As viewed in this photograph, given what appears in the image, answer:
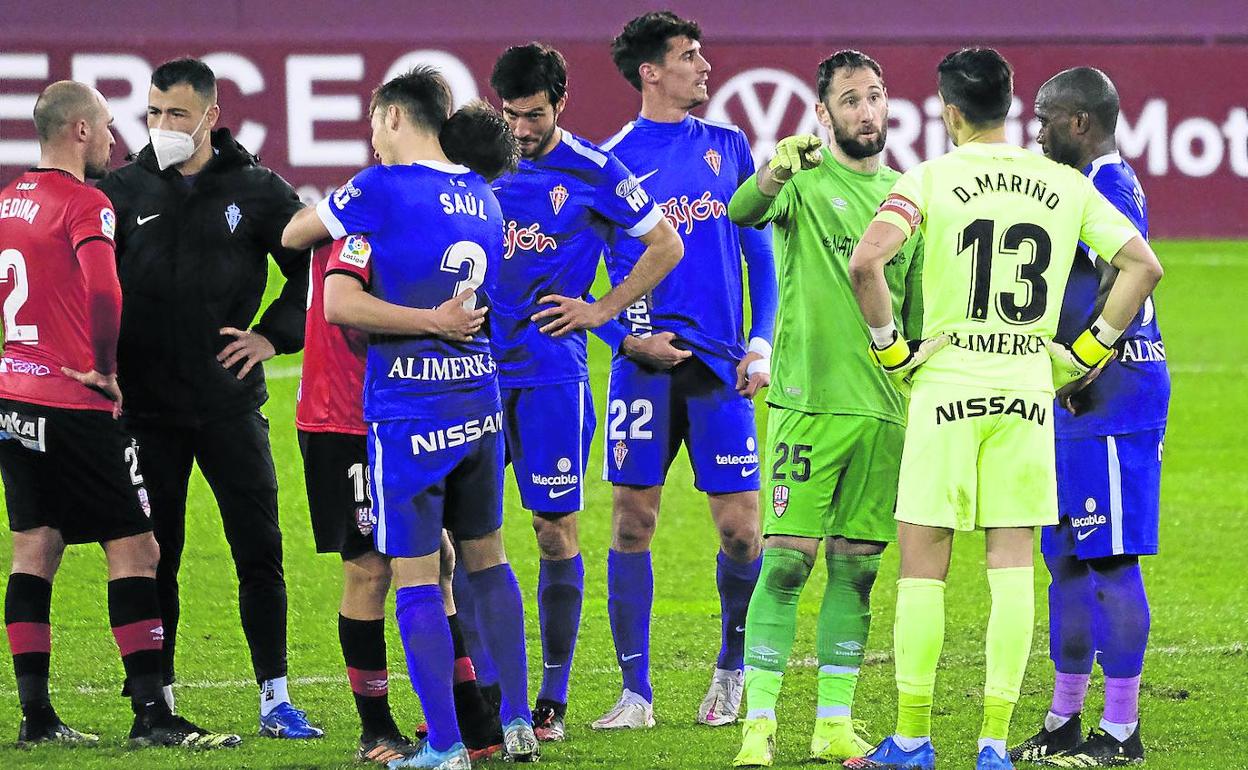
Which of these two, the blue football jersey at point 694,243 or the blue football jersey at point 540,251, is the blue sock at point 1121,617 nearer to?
the blue football jersey at point 694,243

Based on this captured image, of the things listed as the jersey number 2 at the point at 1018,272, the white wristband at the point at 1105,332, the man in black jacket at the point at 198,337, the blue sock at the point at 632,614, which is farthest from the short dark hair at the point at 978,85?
the man in black jacket at the point at 198,337

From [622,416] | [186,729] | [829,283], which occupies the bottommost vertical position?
[186,729]

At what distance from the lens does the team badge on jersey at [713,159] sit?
23.5 feet

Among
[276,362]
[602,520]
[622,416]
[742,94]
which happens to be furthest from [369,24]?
[622,416]

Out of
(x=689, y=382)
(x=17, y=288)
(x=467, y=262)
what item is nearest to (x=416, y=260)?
(x=467, y=262)

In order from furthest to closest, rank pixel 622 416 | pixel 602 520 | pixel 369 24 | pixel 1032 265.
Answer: pixel 369 24 < pixel 602 520 < pixel 622 416 < pixel 1032 265

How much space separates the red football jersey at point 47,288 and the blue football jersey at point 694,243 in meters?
2.01

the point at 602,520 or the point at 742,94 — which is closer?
the point at 602,520

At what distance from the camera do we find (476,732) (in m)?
6.00

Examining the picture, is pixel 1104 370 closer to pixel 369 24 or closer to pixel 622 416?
pixel 622 416

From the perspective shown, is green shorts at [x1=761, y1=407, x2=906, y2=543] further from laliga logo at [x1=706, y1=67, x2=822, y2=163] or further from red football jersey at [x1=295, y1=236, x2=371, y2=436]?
laliga logo at [x1=706, y1=67, x2=822, y2=163]

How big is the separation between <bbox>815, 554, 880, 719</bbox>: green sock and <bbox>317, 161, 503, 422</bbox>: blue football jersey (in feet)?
4.52

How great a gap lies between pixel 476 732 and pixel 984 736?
1.65 m

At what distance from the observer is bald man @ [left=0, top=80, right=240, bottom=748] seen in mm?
6230
